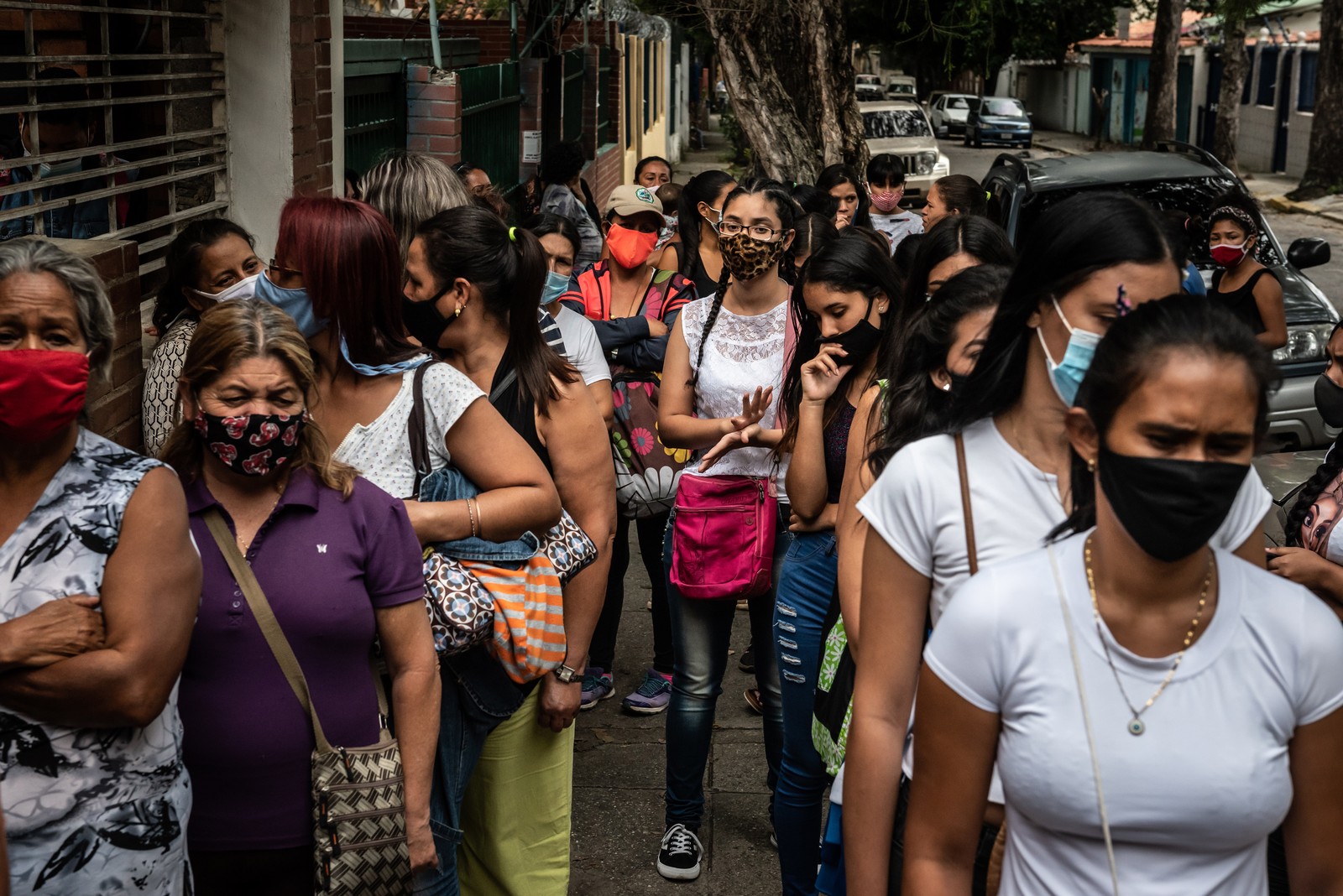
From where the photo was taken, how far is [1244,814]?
6.57 ft

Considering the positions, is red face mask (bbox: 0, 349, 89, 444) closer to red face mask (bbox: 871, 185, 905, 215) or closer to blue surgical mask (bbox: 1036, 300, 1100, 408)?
blue surgical mask (bbox: 1036, 300, 1100, 408)

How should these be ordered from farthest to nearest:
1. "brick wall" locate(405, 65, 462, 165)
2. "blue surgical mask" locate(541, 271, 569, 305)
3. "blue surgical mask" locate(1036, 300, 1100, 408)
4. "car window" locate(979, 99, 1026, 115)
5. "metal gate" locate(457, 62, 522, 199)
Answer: "car window" locate(979, 99, 1026, 115), "metal gate" locate(457, 62, 522, 199), "brick wall" locate(405, 65, 462, 165), "blue surgical mask" locate(541, 271, 569, 305), "blue surgical mask" locate(1036, 300, 1100, 408)

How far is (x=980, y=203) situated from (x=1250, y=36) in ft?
124

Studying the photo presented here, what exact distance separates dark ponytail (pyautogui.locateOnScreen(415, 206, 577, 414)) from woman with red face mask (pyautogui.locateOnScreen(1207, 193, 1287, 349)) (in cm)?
484

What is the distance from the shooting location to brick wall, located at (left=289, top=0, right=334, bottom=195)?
5852mm

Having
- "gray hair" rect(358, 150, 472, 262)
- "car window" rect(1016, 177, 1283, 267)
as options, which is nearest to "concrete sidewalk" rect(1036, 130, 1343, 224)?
"car window" rect(1016, 177, 1283, 267)

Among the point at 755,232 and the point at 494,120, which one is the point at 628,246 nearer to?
the point at 755,232

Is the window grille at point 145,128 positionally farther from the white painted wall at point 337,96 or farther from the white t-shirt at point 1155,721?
the white t-shirt at point 1155,721

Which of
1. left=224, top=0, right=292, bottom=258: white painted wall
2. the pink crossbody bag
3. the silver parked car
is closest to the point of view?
the pink crossbody bag

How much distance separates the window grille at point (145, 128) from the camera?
4754 millimetres

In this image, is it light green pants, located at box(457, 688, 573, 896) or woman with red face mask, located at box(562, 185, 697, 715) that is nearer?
light green pants, located at box(457, 688, 573, 896)

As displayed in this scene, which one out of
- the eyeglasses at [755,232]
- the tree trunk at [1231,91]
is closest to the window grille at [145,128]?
the eyeglasses at [755,232]

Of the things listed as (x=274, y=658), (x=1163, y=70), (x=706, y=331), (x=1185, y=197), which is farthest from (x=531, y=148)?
(x=1163, y=70)

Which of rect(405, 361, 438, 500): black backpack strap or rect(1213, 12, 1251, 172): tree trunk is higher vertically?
rect(1213, 12, 1251, 172): tree trunk
